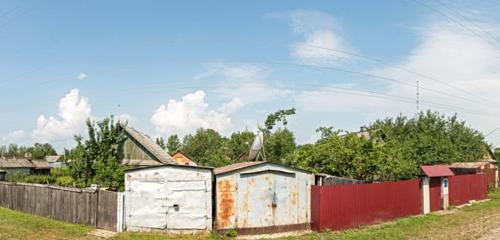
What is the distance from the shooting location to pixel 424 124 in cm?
4053

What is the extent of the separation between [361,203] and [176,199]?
25.2 ft

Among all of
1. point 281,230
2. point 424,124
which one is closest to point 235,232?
point 281,230

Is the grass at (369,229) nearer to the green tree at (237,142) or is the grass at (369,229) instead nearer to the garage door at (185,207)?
the garage door at (185,207)

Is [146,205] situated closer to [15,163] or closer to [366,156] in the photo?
[366,156]

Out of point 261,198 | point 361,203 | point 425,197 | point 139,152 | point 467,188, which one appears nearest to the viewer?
point 261,198

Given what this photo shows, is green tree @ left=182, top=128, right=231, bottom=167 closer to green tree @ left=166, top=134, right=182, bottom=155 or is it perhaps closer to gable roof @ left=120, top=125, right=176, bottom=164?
green tree @ left=166, top=134, right=182, bottom=155

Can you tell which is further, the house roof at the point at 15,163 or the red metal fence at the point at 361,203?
the house roof at the point at 15,163

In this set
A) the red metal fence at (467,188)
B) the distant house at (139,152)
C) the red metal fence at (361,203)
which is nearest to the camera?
the red metal fence at (361,203)

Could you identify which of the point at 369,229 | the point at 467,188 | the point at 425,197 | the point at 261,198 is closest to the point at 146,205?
the point at 261,198

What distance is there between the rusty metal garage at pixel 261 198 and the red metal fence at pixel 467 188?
1299 cm

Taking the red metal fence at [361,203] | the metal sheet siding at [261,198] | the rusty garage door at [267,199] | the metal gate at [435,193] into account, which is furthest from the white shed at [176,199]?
the metal gate at [435,193]

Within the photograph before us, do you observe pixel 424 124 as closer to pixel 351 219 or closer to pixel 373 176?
pixel 373 176

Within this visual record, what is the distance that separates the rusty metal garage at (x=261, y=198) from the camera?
15508mm

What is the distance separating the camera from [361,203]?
18.4 meters
